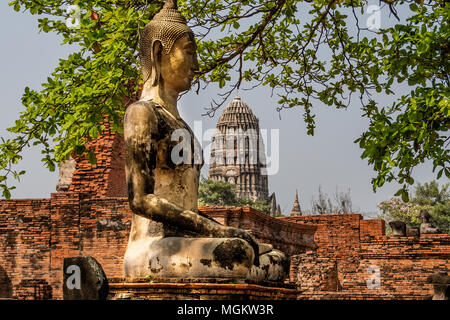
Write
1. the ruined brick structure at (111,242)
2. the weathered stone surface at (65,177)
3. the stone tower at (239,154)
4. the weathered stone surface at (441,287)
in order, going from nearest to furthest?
the weathered stone surface at (441,287), the ruined brick structure at (111,242), the weathered stone surface at (65,177), the stone tower at (239,154)

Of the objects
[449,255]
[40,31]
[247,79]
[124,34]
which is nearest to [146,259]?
[124,34]

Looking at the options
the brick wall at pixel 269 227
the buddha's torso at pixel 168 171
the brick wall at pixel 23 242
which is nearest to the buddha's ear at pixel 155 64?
the buddha's torso at pixel 168 171

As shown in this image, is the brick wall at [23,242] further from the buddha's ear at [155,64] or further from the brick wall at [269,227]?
the buddha's ear at [155,64]

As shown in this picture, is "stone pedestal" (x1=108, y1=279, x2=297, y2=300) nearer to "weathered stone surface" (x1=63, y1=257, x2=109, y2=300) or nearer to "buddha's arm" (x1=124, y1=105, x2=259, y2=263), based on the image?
"weathered stone surface" (x1=63, y1=257, x2=109, y2=300)

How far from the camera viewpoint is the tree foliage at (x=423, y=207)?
36.2m

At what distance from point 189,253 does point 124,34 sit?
2.81m

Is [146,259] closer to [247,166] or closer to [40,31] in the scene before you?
[40,31]

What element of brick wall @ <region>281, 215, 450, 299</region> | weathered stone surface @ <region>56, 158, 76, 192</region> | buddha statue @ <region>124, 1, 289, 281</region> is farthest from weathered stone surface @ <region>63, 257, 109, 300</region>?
weathered stone surface @ <region>56, 158, 76, 192</region>

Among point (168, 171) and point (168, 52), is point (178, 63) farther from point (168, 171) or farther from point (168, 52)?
point (168, 171)

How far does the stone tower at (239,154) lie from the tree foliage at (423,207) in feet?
60.8

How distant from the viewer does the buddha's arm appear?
13.2 ft

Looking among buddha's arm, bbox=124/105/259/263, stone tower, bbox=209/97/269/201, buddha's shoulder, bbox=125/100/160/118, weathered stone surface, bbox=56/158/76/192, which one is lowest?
buddha's arm, bbox=124/105/259/263

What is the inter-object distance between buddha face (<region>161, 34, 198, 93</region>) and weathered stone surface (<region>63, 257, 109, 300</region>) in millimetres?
1421

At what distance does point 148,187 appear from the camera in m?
4.09
